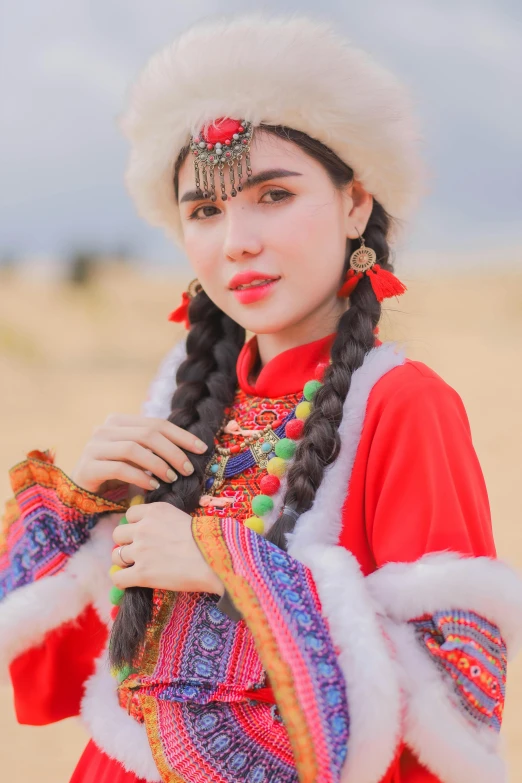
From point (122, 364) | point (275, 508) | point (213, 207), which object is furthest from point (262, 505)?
point (122, 364)

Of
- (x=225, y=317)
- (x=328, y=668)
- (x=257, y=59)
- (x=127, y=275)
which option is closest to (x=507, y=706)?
(x=225, y=317)

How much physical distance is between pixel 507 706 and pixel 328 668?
11.4 ft

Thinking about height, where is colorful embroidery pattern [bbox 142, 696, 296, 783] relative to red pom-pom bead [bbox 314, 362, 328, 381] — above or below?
below

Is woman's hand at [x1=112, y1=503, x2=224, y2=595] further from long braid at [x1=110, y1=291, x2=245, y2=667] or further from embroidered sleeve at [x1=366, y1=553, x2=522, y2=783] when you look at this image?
embroidered sleeve at [x1=366, y1=553, x2=522, y2=783]

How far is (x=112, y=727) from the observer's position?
1511 millimetres

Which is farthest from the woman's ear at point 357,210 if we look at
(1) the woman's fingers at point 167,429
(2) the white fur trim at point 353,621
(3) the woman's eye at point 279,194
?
(1) the woman's fingers at point 167,429

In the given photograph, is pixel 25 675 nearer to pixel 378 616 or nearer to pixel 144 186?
pixel 378 616

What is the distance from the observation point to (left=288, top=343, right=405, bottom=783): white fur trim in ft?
3.74

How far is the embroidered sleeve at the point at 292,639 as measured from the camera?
1.12 metres

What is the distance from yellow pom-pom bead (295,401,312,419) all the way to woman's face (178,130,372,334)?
162 mm

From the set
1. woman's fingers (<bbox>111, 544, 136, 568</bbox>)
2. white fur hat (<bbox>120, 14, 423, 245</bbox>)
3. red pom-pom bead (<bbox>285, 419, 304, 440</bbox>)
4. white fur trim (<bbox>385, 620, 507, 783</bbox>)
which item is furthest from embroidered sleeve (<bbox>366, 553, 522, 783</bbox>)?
white fur hat (<bbox>120, 14, 423, 245</bbox>)

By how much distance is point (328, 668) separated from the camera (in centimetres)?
116

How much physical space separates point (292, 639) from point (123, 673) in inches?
19.0

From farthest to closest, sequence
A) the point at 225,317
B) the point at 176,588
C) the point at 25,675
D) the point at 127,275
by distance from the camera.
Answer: the point at 127,275 → the point at 225,317 → the point at 25,675 → the point at 176,588
